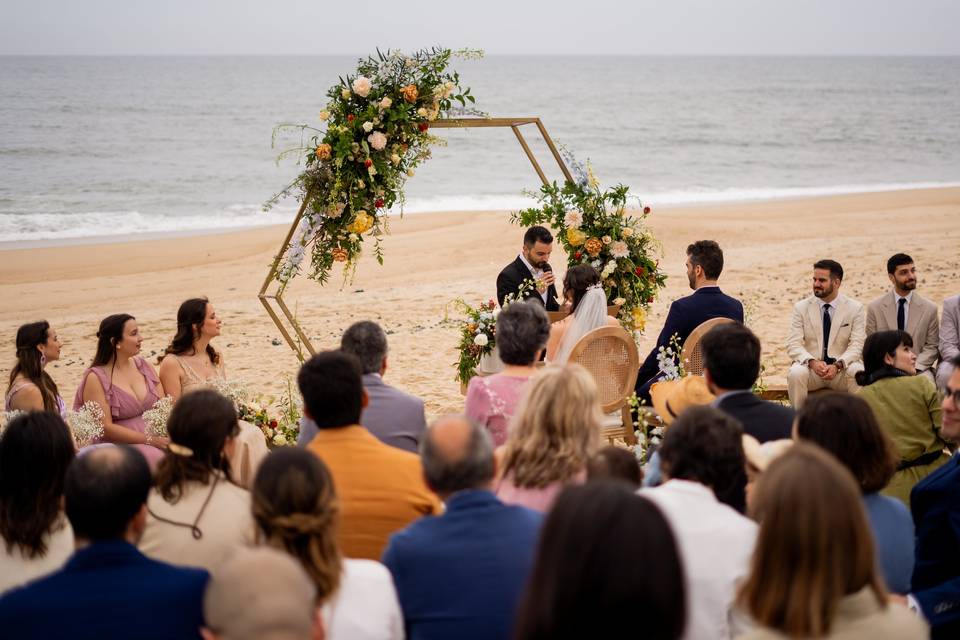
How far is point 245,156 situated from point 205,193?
8.89 metres

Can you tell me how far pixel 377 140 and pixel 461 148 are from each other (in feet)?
113

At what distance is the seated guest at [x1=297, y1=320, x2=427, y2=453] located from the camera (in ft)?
15.3

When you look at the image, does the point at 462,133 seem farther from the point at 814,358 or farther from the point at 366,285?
the point at 814,358

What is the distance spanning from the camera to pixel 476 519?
124 inches

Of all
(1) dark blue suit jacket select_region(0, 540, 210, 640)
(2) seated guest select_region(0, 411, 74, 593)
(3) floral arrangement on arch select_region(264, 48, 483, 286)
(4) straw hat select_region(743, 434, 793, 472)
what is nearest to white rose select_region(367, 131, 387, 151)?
(3) floral arrangement on arch select_region(264, 48, 483, 286)

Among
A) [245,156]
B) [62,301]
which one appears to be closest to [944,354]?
[62,301]

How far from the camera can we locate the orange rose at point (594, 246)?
8617 mm

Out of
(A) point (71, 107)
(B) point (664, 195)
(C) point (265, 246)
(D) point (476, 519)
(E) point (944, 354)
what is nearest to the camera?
(D) point (476, 519)

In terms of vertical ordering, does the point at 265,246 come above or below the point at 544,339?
above

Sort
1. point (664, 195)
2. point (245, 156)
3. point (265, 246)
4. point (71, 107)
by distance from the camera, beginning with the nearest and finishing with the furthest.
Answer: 1. point (265, 246)
2. point (664, 195)
3. point (245, 156)
4. point (71, 107)

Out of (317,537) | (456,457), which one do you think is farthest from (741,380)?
(317,537)

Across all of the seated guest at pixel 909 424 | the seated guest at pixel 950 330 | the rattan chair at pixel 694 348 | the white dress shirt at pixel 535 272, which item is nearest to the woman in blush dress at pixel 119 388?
the white dress shirt at pixel 535 272

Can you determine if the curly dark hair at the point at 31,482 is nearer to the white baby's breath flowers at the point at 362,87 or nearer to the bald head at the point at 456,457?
the bald head at the point at 456,457

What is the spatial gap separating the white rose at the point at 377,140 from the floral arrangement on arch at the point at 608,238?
1713 millimetres
